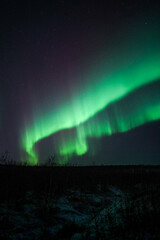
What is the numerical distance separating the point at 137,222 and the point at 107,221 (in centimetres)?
151

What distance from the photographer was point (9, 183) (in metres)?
14.4

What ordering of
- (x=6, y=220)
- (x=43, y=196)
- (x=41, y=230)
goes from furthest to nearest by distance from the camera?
(x=43, y=196) → (x=6, y=220) → (x=41, y=230)

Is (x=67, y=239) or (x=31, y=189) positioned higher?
(x=31, y=189)

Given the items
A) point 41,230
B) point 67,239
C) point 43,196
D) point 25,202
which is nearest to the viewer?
point 67,239

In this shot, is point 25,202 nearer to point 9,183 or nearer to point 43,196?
point 43,196

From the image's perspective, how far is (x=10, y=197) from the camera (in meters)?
11.6

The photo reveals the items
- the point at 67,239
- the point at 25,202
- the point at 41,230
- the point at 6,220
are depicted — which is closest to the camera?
the point at 67,239

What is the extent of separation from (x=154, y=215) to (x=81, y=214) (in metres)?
5.00

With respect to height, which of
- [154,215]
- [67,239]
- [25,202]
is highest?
[25,202]

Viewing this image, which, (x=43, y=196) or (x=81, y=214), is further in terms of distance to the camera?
(x=43, y=196)

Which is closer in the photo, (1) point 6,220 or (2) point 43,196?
(1) point 6,220

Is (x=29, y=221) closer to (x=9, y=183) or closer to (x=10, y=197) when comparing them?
(x=10, y=197)

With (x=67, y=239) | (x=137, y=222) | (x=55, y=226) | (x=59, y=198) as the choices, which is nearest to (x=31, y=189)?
(x=59, y=198)

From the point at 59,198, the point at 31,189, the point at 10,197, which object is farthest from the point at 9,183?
the point at 59,198
